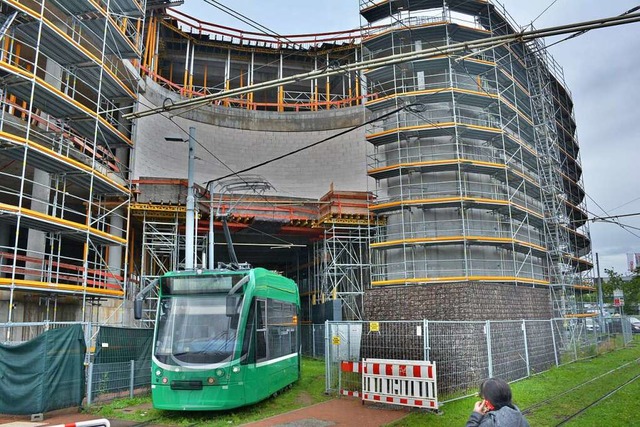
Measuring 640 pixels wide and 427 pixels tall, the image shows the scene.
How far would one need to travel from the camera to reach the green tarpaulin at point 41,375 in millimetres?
10883

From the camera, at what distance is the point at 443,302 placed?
16.7m

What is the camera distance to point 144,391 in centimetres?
1430

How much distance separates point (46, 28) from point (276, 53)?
73.2 ft

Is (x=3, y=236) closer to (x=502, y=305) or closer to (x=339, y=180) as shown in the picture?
(x=339, y=180)

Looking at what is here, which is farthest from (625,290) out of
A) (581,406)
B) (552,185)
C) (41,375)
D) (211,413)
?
(41,375)

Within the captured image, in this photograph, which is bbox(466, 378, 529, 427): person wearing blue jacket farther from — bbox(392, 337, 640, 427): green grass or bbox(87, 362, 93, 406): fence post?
bbox(87, 362, 93, 406): fence post

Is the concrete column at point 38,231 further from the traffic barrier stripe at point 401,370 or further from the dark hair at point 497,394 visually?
the dark hair at point 497,394

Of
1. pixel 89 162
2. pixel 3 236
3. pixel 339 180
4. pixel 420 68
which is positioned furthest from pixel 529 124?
pixel 3 236

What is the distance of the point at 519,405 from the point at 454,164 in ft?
49.1

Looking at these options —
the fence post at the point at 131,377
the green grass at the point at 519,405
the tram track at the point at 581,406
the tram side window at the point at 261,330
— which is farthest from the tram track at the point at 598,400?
the fence post at the point at 131,377

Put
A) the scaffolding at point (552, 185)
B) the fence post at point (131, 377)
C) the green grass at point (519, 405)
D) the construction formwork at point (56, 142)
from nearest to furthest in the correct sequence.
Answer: the green grass at point (519, 405) < the fence post at point (131, 377) < the construction formwork at point (56, 142) < the scaffolding at point (552, 185)

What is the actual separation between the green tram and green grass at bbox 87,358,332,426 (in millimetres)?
369

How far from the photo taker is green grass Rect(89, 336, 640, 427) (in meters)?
10.1

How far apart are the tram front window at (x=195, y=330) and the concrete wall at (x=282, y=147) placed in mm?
19481
